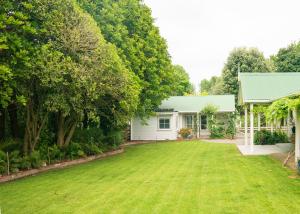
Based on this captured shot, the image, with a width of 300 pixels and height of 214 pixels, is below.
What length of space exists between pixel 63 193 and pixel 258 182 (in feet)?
19.4

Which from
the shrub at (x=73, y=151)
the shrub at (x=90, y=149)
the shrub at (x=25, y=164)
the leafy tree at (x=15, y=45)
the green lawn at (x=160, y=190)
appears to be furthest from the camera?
the shrub at (x=90, y=149)

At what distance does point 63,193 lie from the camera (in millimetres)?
10609

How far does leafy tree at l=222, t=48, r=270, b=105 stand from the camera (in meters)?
50.2

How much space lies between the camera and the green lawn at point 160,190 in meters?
8.66

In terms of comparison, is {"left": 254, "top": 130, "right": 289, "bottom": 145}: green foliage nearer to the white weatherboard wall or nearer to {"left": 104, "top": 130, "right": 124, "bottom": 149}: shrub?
{"left": 104, "top": 130, "right": 124, "bottom": 149}: shrub

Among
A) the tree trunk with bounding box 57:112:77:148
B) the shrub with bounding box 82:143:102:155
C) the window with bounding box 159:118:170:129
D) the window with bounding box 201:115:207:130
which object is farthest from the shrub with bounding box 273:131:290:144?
the window with bounding box 201:115:207:130

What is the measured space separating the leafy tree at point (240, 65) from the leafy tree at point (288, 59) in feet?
9.74

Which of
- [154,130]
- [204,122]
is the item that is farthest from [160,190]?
[204,122]

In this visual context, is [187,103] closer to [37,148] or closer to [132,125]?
[132,125]

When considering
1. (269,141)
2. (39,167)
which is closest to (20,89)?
(39,167)

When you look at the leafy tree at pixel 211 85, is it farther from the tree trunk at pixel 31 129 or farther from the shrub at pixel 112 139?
the tree trunk at pixel 31 129

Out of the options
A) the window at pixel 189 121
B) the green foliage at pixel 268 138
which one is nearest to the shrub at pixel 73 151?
the green foliage at pixel 268 138

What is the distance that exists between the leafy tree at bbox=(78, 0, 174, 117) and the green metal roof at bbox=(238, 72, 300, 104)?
23.4ft

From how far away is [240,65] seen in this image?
50.9 m
